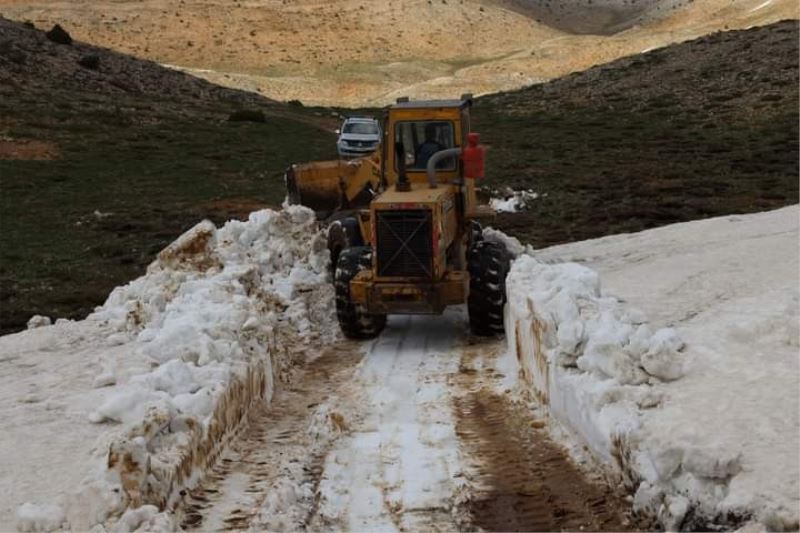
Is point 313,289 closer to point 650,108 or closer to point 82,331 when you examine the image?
point 82,331

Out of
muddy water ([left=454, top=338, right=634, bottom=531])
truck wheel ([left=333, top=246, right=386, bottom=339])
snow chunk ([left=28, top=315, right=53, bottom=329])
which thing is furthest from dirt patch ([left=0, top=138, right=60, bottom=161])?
muddy water ([left=454, top=338, right=634, bottom=531])

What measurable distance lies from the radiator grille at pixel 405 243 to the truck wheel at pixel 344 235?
7.52 feet

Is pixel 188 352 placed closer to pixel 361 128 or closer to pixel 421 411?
pixel 421 411

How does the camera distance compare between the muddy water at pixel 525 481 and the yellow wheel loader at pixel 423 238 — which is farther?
the yellow wheel loader at pixel 423 238

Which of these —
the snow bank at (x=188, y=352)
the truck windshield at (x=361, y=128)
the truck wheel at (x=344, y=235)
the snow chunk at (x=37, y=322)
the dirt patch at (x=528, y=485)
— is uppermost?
the truck windshield at (x=361, y=128)

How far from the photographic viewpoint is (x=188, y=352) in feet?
29.5

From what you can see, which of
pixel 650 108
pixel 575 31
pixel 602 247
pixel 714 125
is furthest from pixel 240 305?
pixel 575 31

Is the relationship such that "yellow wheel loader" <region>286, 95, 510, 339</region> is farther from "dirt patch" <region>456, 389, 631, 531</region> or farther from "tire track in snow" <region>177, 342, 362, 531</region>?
"dirt patch" <region>456, 389, 631, 531</region>

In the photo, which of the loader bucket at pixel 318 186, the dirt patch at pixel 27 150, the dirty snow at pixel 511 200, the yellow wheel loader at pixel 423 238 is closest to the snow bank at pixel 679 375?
the yellow wheel loader at pixel 423 238

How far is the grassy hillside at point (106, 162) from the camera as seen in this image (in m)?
18.5

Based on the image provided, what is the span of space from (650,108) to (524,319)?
128 ft

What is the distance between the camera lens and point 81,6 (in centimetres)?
9888

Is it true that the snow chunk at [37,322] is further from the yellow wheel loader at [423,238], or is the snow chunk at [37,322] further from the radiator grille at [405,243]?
the radiator grille at [405,243]

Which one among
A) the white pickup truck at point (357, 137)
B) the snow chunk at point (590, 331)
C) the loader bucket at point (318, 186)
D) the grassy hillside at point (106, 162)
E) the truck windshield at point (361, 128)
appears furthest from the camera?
the truck windshield at point (361, 128)
